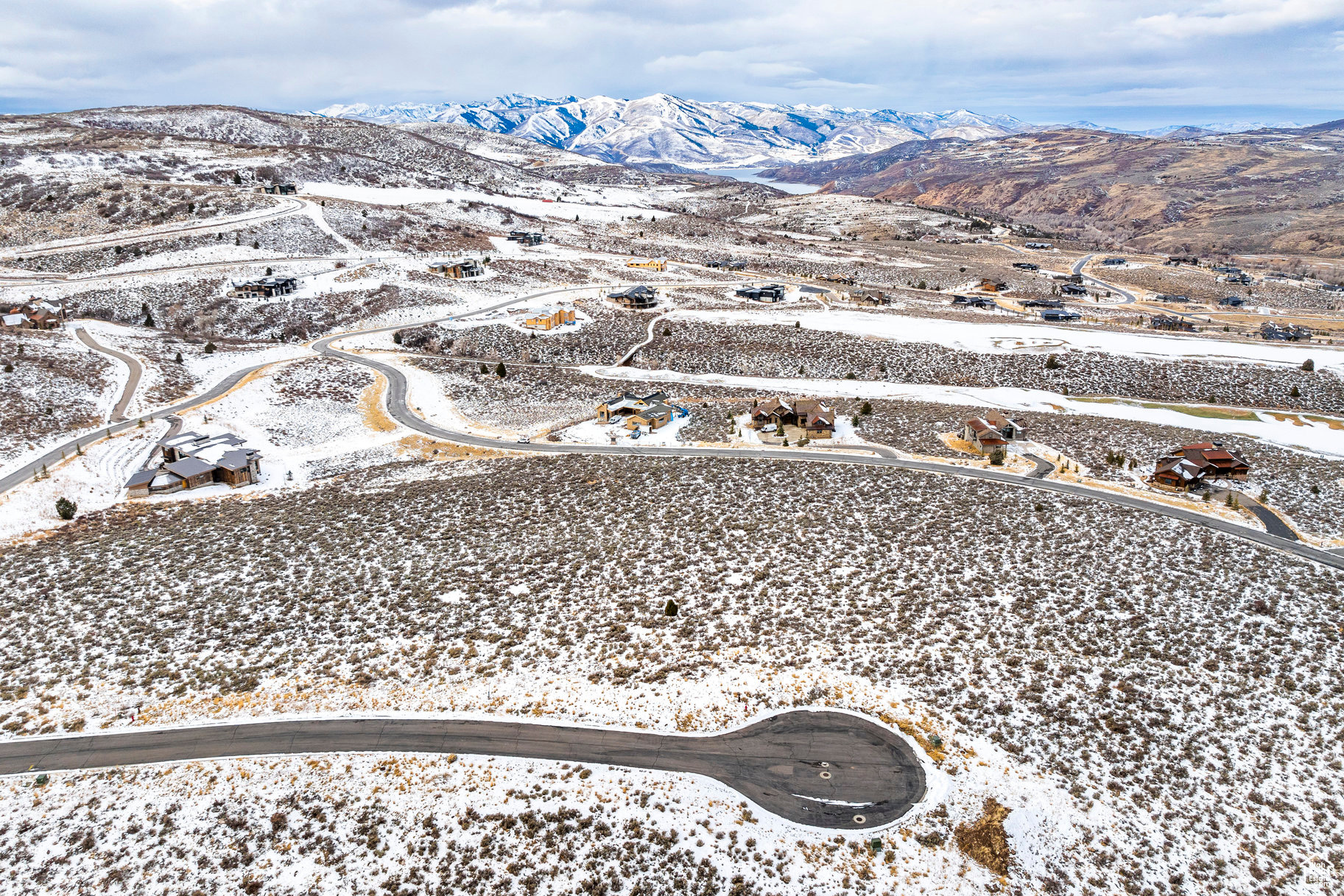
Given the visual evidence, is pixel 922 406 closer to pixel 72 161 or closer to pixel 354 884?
pixel 354 884

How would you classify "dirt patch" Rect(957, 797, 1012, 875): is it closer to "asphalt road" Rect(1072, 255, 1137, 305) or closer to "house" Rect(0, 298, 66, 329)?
"house" Rect(0, 298, 66, 329)

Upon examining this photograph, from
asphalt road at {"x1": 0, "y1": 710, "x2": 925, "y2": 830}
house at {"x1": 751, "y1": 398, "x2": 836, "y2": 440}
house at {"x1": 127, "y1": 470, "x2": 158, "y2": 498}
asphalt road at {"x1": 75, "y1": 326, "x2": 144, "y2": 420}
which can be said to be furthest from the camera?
asphalt road at {"x1": 75, "y1": 326, "x2": 144, "y2": 420}

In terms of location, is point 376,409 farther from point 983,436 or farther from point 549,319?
point 983,436

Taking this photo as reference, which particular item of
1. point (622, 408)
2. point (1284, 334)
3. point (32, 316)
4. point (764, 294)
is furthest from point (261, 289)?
point (1284, 334)

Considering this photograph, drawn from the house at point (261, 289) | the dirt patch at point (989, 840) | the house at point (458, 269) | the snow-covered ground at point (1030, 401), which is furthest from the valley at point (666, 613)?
the house at point (458, 269)

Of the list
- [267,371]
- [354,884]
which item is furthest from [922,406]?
[267,371]

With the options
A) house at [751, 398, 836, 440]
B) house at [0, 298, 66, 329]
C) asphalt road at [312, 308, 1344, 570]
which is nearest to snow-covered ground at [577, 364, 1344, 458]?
house at [751, 398, 836, 440]
